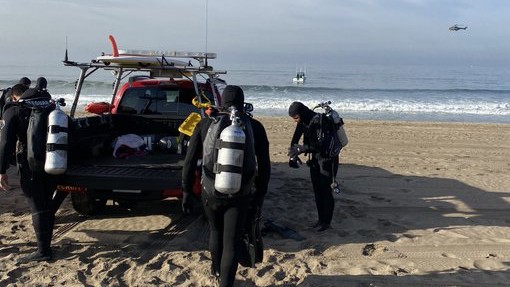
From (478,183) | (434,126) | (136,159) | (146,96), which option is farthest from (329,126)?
(434,126)

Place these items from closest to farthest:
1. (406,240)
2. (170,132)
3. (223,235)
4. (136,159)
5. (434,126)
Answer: (223,235) < (406,240) < (136,159) < (170,132) < (434,126)

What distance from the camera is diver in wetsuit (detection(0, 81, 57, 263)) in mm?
4551

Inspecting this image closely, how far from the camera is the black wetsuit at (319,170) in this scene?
579 centimetres

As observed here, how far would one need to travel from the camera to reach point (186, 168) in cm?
382

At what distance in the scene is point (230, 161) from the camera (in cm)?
346

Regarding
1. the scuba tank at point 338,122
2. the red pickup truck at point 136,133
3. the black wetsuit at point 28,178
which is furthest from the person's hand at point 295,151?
the black wetsuit at point 28,178

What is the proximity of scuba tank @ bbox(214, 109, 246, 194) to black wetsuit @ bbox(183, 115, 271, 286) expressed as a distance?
15 centimetres

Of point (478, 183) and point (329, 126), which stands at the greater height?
point (329, 126)

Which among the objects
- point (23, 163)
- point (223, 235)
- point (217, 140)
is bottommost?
point (223, 235)

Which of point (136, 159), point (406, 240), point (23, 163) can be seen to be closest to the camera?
point (23, 163)

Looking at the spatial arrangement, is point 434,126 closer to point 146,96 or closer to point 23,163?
point 146,96

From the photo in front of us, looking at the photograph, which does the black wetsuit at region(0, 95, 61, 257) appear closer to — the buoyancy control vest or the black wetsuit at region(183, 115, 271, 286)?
the black wetsuit at region(183, 115, 271, 286)

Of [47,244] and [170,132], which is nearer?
[47,244]

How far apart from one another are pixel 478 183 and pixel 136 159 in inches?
240
